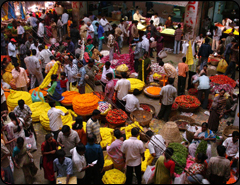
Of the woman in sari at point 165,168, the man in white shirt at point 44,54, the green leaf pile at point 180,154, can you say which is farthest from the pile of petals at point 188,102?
the man in white shirt at point 44,54

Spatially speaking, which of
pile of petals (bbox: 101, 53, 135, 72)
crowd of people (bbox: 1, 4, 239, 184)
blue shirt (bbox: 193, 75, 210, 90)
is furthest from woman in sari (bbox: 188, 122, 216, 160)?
pile of petals (bbox: 101, 53, 135, 72)

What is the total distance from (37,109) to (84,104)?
4.66 feet

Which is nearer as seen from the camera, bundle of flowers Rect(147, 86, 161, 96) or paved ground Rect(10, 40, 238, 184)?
paved ground Rect(10, 40, 238, 184)

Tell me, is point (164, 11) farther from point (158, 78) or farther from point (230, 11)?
point (158, 78)

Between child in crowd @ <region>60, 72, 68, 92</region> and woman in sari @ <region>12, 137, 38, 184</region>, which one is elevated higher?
child in crowd @ <region>60, 72, 68, 92</region>

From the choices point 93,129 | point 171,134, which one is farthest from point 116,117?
point 171,134

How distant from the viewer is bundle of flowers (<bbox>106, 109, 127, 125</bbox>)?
279 inches

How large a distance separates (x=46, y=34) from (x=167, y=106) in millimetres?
8706

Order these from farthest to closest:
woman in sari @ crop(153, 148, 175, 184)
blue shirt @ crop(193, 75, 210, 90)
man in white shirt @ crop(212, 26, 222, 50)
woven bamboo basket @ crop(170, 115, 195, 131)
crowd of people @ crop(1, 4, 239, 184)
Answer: man in white shirt @ crop(212, 26, 222, 50) < blue shirt @ crop(193, 75, 210, 90) < woven bamboo basket @ crop(170, 115, 195, 131) < crowd of people @ crop(1, 4, 239, 184) < woman in sari @ crop(153, 148, 175, 184)

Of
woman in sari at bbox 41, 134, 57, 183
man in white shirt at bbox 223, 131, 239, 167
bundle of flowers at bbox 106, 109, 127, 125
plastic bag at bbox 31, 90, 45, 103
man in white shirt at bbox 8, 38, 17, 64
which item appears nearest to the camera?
woman in sari at bbox 41, 134, 57, 183

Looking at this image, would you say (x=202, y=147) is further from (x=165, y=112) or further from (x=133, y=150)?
(x=165, y=112)

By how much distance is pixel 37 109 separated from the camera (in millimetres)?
7625

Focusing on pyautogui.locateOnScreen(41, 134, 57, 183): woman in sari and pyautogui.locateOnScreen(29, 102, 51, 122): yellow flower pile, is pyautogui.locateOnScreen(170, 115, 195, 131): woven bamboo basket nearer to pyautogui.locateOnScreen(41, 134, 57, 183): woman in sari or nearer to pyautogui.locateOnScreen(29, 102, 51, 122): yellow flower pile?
pyautogui.locateOnScreen(29, 102, 51, 122): yellow flower pile

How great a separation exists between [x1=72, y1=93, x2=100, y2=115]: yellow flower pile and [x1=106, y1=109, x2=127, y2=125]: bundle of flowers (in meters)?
0.58
